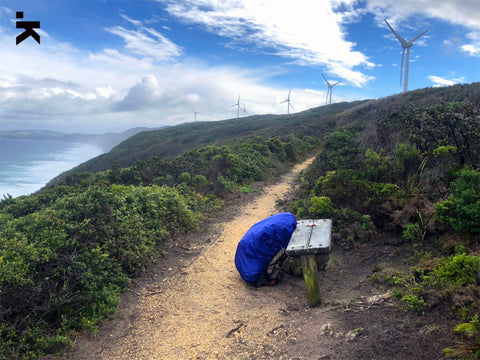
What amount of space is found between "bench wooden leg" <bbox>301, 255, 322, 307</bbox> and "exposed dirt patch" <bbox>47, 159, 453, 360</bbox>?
129mm

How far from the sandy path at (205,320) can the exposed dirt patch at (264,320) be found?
0.01 m

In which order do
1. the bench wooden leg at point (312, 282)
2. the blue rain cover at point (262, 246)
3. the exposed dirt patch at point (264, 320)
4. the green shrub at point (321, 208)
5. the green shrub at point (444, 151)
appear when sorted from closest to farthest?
1. the exposed dirt patch at point (264, 320)
2. the bench wooden leg at point (312, 282)
3. the blue rain cover at point (262, 246)
4. the green shrub at point (444, 151)
5. the green shrub at point (321, 208)

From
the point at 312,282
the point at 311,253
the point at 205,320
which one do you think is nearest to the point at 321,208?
the point at 311,253

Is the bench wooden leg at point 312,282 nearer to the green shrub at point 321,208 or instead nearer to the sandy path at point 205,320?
the sandy path at point 205,320

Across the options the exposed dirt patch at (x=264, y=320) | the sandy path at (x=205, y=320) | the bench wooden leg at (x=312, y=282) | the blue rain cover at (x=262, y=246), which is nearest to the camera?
the exposed dirt patch at (x=264, y=320)

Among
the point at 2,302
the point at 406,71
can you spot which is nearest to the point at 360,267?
the point at 2,302

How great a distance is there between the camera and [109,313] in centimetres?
479

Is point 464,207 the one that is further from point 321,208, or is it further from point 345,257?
point 321,208

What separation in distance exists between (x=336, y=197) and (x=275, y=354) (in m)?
5.03

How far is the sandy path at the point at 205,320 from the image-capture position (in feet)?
13.3

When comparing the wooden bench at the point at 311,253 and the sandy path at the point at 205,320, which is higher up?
the wooden bench at the point at 311,253

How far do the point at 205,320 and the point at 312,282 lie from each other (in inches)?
64.7

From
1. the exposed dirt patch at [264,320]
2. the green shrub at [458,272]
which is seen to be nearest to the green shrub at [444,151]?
the exposed dirt patch at [264,320]

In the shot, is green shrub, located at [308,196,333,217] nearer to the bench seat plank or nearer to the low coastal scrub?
the bench seat plank
